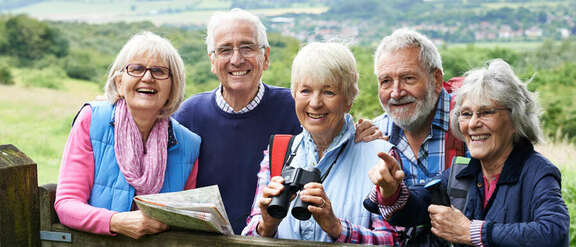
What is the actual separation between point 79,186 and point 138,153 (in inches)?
12.4

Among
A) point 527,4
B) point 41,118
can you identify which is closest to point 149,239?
point 41,118

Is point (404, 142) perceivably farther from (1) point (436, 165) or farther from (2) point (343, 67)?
(2) point (343, 67)

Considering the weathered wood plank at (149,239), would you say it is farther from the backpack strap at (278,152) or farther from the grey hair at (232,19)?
the grey hair at (232,19)

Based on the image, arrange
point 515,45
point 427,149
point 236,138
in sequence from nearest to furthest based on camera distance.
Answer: point 427,149
point 236,138
point 515,45

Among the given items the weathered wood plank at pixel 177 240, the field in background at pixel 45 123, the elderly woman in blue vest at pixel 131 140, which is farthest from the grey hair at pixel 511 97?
the field in background at pixel 45 123

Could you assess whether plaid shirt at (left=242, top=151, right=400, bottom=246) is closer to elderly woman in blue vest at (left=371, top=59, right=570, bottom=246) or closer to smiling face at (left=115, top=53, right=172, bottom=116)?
elderly woman in blue vest at (left=371, top=59, right=570, bottom=246)

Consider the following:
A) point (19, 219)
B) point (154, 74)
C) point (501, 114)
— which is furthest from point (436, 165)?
point (19, 219)

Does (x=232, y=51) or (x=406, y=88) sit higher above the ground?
(x=232, y=51)

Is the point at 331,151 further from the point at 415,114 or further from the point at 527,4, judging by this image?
the point at 527,4

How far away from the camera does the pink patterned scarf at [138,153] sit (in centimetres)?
276

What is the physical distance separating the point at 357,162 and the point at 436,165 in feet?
2.18

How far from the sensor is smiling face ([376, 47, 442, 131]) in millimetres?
3209

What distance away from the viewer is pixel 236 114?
11.6 ft

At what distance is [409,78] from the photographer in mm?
3244
